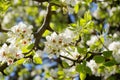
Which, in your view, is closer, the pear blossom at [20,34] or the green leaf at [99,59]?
the pear blossom at [20,34]

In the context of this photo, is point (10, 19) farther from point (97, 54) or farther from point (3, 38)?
point (97, 54)

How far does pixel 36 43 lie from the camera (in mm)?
3344

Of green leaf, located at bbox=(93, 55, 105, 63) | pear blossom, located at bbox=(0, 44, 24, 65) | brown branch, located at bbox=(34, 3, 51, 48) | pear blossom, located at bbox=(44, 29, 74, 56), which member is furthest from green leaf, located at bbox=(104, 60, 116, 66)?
pear blossom, located at bbox=(0, 44, 24, 65)

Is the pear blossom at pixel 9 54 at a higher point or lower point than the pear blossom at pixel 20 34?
lower

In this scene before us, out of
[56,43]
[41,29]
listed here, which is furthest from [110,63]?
[41,29]

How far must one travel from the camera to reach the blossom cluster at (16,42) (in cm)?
314

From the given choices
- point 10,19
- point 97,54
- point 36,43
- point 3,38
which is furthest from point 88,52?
point 10,19

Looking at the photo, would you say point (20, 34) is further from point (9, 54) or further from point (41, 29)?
point (41, 29)

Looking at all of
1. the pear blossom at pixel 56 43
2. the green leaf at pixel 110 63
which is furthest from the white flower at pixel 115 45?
the pear blossom at pixel 56 43

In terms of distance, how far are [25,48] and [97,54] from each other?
2.22 ft

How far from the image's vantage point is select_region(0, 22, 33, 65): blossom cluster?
10.3ft

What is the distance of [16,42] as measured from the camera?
10.5 ft

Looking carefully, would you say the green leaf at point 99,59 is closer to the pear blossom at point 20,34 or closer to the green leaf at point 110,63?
the green leaf at point 110,63

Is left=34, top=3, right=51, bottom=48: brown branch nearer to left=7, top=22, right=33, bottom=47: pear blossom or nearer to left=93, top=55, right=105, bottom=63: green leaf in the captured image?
left=7, top=22, right=33, bottom=47: pear blossom
